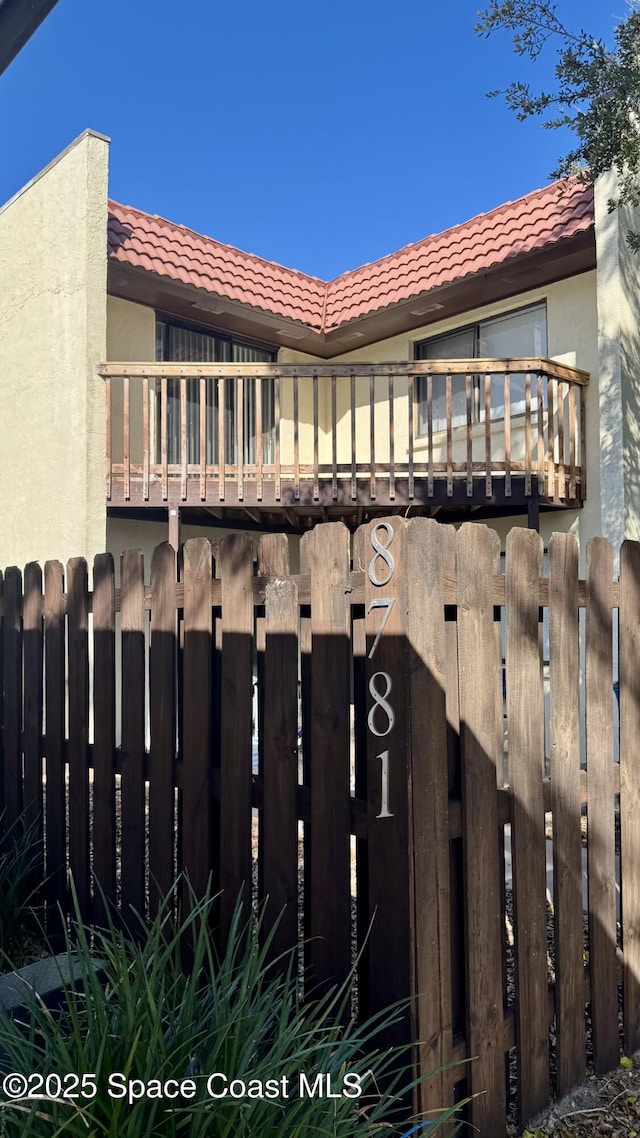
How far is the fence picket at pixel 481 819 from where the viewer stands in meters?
2.27

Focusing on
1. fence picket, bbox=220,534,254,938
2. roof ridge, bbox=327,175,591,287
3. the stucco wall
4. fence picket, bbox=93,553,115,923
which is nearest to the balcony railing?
the stucco wall

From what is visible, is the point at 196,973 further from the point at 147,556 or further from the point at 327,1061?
the point at 147,556

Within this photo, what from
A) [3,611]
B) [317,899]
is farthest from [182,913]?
[3,611]

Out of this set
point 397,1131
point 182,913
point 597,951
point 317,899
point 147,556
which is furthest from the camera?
point 147,556

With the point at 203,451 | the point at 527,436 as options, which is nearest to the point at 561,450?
the point at 527,436

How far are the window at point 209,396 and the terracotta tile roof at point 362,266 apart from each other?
895 mm

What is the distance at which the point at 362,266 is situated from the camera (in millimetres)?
12461

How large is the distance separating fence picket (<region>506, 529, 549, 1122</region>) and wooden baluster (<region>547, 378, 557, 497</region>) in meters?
6.37

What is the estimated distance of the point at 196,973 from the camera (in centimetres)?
191

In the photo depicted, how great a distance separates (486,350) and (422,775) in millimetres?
9786

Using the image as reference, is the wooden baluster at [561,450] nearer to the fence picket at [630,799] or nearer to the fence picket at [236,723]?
the fence picket at [630,799]

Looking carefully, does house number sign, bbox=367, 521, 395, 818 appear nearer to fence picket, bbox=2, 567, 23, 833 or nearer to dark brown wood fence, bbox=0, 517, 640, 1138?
dark brown wood fence, bbox=0, 517, 640, 1138

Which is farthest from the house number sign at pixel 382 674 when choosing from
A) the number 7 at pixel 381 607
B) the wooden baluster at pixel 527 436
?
the wooden baluster at pixel 527 436

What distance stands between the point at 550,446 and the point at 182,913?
706 cm
